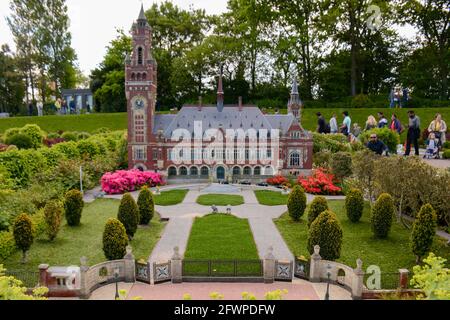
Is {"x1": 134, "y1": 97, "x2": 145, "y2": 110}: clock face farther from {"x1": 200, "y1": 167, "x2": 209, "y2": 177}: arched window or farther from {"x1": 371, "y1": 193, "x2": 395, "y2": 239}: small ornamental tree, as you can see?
{"x1": 371, "y1": 193, "x2": 395, "y2": 239}: small ornamental tree

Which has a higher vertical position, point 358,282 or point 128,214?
point 128,214

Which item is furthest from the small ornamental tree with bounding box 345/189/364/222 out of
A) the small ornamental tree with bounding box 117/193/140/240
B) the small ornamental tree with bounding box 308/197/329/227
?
the small ornamental tree with bounding box 117/193/140/240

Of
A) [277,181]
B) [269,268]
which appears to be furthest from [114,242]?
[277,181]

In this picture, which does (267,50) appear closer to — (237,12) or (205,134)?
(237,12)

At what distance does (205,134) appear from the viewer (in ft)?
146

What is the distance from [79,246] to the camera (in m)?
23.6

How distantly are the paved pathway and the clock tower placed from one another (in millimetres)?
27504

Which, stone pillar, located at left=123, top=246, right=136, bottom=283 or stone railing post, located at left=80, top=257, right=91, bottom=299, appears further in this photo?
stone pillar, located at left=123, top=246, right=136, bottom=283

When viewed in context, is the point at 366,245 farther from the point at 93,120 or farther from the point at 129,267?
the point at 93,120

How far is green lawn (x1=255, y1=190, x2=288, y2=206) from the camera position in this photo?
34594 mm

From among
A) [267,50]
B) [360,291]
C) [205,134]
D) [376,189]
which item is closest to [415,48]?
[267,50]

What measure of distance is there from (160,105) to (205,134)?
114ft

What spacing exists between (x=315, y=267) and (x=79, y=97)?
8378 centimetres

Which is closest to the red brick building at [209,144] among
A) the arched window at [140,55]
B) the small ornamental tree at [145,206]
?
the arched window at [140,55]
